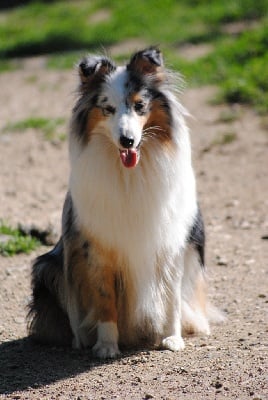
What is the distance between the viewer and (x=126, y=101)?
496 cm

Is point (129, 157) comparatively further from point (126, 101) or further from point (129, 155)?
point (126, 101)

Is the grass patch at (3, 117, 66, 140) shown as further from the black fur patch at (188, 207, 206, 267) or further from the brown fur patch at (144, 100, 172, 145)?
the brown fur patch at (144, 100, 172, 145)

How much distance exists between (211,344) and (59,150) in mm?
5441

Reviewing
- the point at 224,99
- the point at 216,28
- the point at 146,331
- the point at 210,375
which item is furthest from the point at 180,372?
the point at 216,28

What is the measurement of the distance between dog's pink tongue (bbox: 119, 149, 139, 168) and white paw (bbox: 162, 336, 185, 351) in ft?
3.67

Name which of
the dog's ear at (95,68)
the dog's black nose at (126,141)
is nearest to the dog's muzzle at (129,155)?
the dog's black nose at (126,141)

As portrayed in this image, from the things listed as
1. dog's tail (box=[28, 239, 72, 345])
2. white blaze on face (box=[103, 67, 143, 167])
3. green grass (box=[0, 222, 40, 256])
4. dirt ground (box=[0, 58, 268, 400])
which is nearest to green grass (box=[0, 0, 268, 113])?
dirt ground (box=[0, 58, 268, 400])

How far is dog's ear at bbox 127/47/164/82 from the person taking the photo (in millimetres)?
5086

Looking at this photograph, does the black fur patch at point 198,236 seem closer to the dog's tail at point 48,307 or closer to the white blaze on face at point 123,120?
the white blaze on face at point 123,120

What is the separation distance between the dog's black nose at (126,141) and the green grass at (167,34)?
6.37 metres

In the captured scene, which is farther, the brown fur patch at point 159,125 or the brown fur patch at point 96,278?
the brown fur patch at point 96,278

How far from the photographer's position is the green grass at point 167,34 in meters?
12.3

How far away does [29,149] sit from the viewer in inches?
414

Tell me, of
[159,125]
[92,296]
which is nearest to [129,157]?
[159,125]
